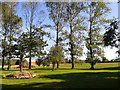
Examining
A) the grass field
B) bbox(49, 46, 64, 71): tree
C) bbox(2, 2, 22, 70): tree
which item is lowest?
the grass field

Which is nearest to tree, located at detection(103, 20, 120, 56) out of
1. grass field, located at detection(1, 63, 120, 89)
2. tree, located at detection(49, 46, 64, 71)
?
grass field, located at detection(1, 63, 120, 89)

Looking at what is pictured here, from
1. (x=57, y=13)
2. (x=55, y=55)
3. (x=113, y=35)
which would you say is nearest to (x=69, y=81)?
(x=113, y=35)

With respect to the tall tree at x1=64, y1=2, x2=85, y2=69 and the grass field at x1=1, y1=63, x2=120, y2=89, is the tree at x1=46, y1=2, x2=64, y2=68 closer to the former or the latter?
the tall tree at x1=64, y1=2, x2=85, y2=69

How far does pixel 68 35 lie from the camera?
39062 millimetres

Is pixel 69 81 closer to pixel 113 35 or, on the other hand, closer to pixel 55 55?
pixel 113 35

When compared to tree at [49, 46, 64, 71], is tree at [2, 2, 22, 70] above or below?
above

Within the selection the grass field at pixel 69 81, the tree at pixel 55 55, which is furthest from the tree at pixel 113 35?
the tree at pixel 55 55

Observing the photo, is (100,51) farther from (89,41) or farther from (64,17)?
(64,17)

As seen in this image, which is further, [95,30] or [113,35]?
[95,30]

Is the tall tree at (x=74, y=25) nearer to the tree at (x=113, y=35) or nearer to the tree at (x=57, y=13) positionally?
the tree at (x=57, y=13)

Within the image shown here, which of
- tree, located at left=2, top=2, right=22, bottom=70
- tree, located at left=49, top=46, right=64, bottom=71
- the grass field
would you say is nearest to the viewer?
the grass field

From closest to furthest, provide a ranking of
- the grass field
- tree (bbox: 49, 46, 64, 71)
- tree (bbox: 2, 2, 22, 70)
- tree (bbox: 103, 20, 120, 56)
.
Result: the grass field < tree (bbox: 103, 20, 120, 56) < tree (bbox: 49, 46, 64, 71) < tree (bbox: 2, 2, 22, 70)

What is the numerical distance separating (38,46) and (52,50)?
314 inches

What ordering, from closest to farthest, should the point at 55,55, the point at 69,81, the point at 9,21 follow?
the point at 69,81 < the point at 55,55 < the point at 9,21
